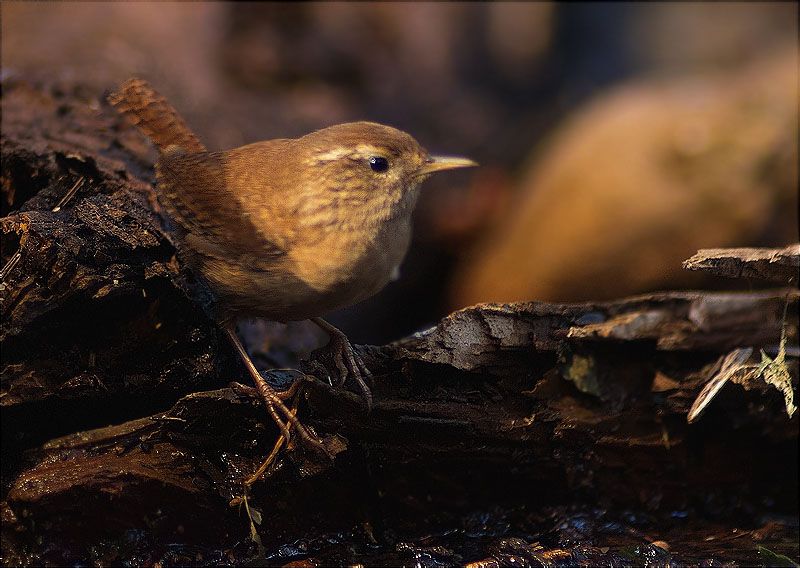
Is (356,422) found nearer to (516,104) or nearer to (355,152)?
(355,152)

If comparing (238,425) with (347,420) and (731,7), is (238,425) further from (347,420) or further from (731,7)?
(731,7)

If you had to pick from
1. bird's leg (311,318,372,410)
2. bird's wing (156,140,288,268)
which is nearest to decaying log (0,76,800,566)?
bird's leg (311,318,372,410)

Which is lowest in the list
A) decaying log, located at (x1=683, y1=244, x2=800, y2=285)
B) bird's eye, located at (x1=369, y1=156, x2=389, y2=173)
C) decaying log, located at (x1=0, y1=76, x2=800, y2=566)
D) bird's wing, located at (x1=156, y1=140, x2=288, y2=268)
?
decaying log, located at (x1=0, y1=76, x2=800, y2=566)

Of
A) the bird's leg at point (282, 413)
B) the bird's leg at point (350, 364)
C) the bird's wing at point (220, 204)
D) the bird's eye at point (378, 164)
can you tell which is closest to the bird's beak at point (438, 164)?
the bird's eye at point (378, 164)

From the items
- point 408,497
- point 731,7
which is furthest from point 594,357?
point 731,7

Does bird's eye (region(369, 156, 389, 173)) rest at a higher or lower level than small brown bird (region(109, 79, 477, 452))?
higher

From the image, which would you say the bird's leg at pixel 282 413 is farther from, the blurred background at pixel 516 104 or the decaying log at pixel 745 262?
the decaying log at pixel 745 262

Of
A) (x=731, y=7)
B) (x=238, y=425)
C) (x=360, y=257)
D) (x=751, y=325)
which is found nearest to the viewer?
(x=238, y=425)

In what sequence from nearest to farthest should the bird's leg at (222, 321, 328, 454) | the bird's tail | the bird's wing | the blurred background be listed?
the bird's leg at (222, 321, 328, 454), the bird's wing, the bird's tail, the blurred background

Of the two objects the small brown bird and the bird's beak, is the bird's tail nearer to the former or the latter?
the small brown bird
